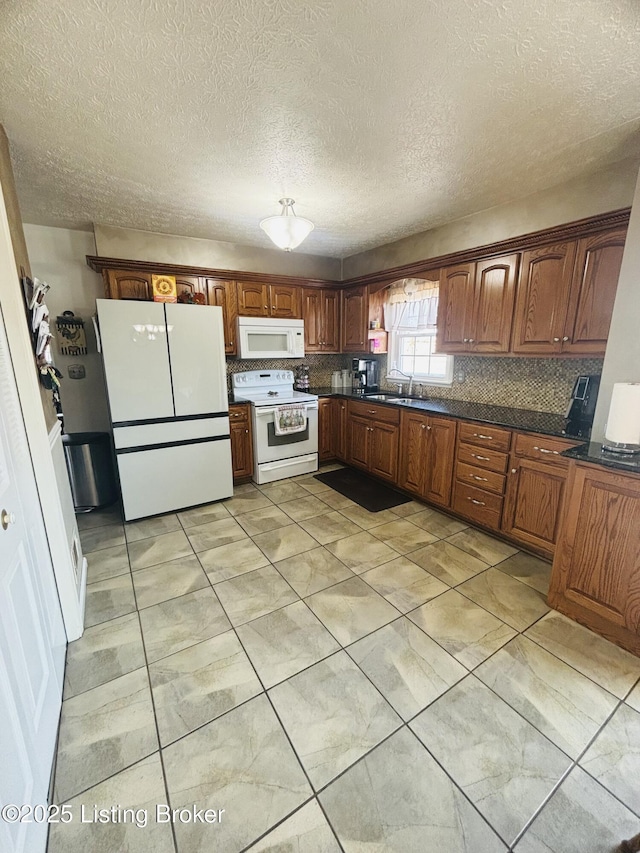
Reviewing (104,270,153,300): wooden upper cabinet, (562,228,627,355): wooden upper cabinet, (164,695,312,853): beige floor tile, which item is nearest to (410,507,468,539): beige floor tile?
(562,228,627,355): wooden upper cabinet

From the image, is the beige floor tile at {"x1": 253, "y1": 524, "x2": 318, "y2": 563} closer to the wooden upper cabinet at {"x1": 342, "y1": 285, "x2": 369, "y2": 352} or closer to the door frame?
the door frame

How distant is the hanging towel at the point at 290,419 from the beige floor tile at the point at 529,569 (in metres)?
2.24

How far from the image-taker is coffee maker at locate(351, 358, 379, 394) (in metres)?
4.30

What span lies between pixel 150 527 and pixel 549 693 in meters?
2.83

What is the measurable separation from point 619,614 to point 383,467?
2177 millimetres

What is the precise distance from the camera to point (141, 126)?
1.72m

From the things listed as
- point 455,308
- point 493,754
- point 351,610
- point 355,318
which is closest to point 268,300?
point 355,318

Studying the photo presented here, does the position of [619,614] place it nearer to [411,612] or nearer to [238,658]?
[411,612]

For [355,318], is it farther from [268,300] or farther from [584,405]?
[584,405]

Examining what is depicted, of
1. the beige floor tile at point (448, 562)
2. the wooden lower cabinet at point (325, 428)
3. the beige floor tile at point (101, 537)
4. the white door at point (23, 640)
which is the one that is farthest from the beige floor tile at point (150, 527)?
the beige floor tile at point (448, 562)

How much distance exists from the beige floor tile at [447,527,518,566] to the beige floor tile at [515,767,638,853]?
128 centimetres

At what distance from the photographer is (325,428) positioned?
4211 millimetres

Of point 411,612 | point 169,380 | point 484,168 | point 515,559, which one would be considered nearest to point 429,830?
point 411,612

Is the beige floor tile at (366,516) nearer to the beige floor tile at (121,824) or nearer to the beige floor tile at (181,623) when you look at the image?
the beige floor tile at (181,623)
